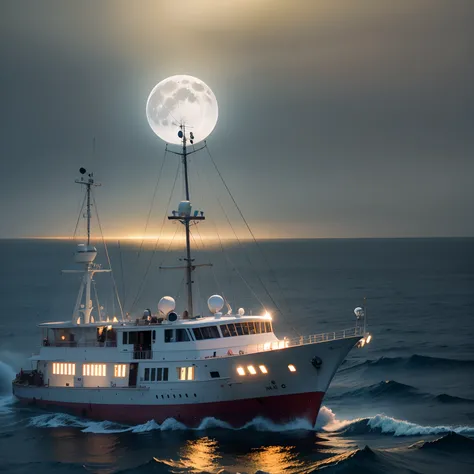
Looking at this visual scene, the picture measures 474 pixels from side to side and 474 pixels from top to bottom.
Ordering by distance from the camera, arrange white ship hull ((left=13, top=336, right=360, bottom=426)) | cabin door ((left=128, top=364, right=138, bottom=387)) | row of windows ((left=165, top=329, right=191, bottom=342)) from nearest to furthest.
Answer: white ship hull ((left=13, top=336, right=360, bottom=426)), row of windows ((left=165, top=329, right=191, bottom=342)), cabin door ((left=128, top=364, right=138, bottom=387))

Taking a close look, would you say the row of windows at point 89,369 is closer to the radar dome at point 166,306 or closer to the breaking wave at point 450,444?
the radar dome at point 166,306

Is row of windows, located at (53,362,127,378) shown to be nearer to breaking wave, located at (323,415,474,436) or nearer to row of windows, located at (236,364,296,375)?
row of windows, located at (236,364,296,375)

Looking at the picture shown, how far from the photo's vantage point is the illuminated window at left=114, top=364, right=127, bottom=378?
38500 millimetres

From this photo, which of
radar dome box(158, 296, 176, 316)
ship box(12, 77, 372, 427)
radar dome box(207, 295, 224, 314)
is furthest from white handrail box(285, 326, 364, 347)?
radar dome box(158, 296, 176, 316)

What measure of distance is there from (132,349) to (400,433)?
14653 mm

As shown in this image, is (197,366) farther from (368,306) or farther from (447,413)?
(368,306)

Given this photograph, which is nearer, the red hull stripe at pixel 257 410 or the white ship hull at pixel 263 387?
the white ship hull at pixel 263 387

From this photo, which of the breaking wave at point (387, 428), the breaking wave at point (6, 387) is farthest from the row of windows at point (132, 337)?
the breaking wave at point (387, 428)

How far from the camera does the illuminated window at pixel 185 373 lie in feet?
120

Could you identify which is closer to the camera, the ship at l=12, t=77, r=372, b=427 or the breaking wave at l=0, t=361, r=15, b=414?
the ship at l=12, t=77, r=372, b=427

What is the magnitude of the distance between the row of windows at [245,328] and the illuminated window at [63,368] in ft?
30.2

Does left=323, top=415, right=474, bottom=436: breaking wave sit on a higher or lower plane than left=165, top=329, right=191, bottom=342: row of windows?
lower

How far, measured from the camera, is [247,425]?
3597 centimetres

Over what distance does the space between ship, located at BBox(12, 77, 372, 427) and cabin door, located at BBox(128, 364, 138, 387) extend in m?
0.05
